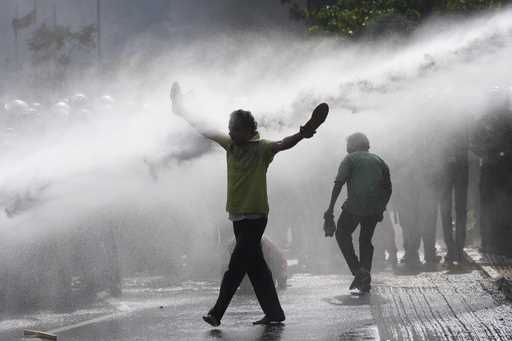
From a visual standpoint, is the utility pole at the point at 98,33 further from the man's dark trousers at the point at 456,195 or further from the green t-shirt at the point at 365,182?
the green t-shirt at the point at 365,182

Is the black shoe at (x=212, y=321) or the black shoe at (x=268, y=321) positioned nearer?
the black shoe at (x=212, y=321)

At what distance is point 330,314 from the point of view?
1168 centimetres

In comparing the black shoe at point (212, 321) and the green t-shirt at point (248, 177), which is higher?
the green t-shirt at point (248, 177)

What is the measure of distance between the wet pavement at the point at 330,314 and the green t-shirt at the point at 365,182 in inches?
32.0

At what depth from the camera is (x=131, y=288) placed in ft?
51.6

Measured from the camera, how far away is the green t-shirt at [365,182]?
13.9m

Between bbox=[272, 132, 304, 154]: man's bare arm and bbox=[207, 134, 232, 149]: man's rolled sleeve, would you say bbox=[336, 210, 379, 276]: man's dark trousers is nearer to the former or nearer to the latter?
bbox=[207, 134, 232, 149]: man's rolled sleeve

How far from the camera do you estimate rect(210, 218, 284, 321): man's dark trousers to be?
11.0m

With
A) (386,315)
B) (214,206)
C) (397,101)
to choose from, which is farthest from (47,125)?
(386,315)

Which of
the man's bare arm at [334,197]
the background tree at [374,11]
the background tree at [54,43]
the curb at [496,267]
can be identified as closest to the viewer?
the curb at [496,267]

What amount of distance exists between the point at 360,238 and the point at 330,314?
8.02ft

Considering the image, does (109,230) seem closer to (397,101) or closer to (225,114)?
(225,114)

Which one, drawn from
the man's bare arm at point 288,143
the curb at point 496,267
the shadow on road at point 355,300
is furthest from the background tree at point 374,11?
the man's bare arm at point 288,143

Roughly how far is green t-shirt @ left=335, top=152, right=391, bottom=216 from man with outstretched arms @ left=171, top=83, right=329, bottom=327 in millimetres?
2885
